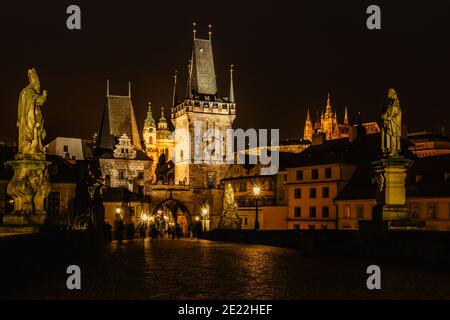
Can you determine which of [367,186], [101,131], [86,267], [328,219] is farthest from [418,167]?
[101,131]

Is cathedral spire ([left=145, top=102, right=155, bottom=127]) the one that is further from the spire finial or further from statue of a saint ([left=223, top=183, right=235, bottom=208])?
statue of a saint ([left=223, top=183, right=235, bottom=208])

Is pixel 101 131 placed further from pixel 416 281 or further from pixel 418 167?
pixel 416 281

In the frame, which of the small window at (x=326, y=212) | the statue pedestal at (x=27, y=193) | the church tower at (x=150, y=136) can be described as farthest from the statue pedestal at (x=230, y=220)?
the church tower at (x=150, y=136)

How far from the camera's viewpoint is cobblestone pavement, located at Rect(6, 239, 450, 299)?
41.3 feet

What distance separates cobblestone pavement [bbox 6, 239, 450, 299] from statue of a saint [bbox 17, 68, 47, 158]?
12.1 ft

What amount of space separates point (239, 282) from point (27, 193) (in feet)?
24.6

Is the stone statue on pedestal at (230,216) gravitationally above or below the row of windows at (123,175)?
below

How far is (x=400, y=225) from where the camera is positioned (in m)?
20.8

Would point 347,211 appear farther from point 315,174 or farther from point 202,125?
point 202,125

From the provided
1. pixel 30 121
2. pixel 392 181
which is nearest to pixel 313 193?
pixel 392 181

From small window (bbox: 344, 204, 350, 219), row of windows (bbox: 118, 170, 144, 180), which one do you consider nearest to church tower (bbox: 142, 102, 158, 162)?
row of windows (bbox: 118, 170, 144, 180)

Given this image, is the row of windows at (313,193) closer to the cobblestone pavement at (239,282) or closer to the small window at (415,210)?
the small window at (415,210)

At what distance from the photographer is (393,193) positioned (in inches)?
830

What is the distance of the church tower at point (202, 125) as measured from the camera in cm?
11338
